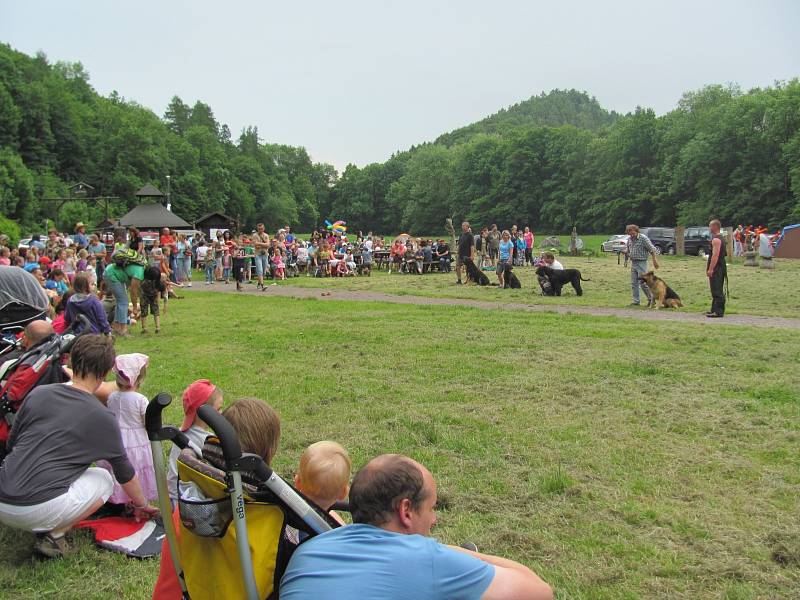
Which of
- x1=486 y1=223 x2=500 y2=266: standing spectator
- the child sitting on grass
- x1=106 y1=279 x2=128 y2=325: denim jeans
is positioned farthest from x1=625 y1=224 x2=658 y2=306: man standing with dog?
the child sitting on grass

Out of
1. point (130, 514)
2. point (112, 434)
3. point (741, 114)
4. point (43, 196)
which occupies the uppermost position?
point (741, 114)

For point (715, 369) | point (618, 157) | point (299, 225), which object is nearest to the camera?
point (715, 369)

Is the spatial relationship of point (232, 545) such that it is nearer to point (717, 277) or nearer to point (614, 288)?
point (717, 277)

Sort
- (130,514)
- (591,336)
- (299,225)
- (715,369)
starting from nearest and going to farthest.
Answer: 1. (130,514)
2. (715,369)
3. (591,336)
4. (299,225)

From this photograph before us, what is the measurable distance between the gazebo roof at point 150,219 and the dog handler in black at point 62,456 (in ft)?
117

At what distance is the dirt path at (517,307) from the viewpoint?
488 inches

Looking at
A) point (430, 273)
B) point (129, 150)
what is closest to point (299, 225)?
point (129, 150)

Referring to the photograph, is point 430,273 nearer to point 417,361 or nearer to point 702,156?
point 417,361

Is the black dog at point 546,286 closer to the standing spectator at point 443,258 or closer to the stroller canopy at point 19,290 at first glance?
the standing spectator at point 443,258

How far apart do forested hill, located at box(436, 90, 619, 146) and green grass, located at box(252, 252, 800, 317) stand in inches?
4633

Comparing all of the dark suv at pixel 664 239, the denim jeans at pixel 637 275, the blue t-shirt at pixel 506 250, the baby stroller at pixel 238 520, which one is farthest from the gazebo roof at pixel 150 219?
the baby stroller at pixel 238 520

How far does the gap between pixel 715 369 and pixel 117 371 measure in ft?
22.3

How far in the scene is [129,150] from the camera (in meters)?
83.1

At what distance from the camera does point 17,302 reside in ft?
19.4
